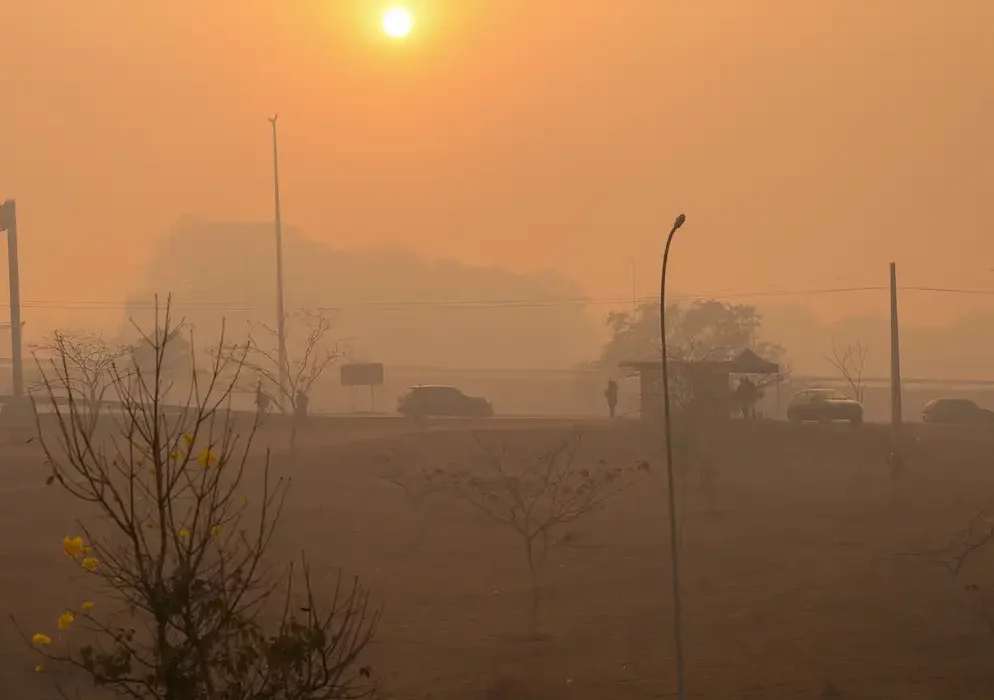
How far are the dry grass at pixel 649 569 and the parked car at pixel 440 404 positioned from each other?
23.4 feet

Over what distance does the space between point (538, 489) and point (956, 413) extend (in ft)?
113

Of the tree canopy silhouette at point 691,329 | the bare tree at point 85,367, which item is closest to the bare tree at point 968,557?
the bare tree at point 85,367

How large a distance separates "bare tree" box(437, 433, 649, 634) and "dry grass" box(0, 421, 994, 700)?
71 centimetres

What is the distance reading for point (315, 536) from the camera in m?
44.3

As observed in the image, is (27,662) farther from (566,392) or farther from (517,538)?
(566,392)

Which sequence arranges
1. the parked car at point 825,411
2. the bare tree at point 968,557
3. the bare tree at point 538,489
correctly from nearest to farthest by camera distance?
the bare tree at point 968,557
the bare tree at point 538,489
the parked car at point 825,411

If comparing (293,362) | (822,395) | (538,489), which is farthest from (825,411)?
(293,362)

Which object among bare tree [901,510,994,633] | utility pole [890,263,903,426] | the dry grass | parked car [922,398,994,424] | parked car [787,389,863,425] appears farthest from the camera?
parked car [922,398,994,424]

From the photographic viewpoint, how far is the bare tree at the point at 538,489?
4303cm

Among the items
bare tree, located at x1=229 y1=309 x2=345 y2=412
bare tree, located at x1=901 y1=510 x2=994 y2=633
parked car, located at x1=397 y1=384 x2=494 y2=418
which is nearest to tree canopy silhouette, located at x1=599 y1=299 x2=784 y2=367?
bare tree, located at x1=229 y1=309 x2=345 y2=412

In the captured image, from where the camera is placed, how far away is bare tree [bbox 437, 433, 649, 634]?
43.0 metres

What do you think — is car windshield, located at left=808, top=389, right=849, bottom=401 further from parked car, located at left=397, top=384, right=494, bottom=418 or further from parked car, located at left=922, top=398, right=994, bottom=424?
parked car, located at left=397, top=384, right=494, bottom=418

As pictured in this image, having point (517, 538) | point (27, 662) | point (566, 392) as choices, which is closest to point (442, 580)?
point (517, 538)

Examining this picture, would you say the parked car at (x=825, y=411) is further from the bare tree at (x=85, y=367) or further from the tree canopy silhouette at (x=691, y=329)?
the tree canopy silhouette at (x=691, y=329)
